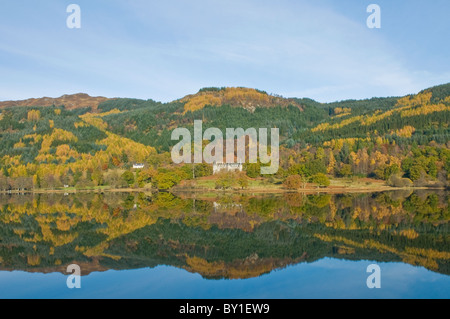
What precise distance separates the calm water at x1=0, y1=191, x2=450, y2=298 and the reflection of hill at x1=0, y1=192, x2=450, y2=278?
7cm

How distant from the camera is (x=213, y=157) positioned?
11375cm

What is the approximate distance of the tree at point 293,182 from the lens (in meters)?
77.1

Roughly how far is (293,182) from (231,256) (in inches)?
2252

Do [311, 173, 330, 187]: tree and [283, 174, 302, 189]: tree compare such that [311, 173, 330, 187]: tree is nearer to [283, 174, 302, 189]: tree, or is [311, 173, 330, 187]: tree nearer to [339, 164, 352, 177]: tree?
[283, 174, 302, 189]: tree

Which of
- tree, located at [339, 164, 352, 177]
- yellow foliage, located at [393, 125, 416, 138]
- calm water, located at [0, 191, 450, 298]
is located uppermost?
yellow foliage, located at [393, 125, 416, 138]

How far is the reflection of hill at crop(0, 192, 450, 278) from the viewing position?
20031mm

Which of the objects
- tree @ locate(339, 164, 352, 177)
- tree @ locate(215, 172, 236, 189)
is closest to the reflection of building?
tree @ locate(215, 172, 236, 189)

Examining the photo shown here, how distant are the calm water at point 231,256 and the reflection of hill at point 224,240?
7 cm

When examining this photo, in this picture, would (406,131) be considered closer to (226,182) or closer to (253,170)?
(253,170)

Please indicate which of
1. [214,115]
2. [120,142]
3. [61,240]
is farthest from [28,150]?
[61,240]

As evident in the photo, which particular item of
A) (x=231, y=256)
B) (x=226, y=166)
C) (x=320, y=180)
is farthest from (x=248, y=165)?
(x=231, y=256)

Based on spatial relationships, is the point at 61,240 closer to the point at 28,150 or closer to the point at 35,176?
the point at 35,176

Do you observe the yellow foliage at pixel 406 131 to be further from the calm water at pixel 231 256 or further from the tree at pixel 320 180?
the calm water at pixel 231 256

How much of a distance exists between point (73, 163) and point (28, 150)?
22001mm
